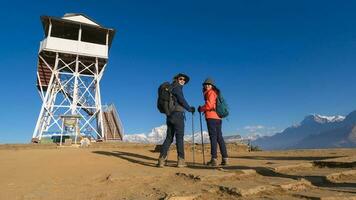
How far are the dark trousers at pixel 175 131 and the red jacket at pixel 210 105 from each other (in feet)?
2.09

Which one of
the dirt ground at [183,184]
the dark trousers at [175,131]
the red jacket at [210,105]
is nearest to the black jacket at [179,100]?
the dark trousers at [175,131]

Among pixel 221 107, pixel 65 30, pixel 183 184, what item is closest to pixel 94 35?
pixel 65 30

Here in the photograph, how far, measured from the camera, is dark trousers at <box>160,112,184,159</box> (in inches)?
306

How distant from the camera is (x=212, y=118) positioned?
821 centimetres

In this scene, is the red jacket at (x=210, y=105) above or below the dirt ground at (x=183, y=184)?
above

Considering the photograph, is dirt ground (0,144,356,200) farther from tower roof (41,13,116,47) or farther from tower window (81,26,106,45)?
tower window (81,26,106,45)

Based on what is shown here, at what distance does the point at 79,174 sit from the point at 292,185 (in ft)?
13.1

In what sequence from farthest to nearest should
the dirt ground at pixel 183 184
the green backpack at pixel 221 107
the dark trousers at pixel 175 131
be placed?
the green backpack at pixel 221 107, the dark trousers at pixel 175 131, the dirt ground at pixel 183 184

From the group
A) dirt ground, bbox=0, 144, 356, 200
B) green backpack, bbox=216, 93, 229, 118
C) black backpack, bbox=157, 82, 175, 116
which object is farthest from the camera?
green backpack, bbox=216, 93, 229, 118

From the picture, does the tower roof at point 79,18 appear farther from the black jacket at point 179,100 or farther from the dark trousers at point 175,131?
the dark trousers at point 175,131

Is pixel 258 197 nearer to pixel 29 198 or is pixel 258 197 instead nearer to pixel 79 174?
pixel 29 198

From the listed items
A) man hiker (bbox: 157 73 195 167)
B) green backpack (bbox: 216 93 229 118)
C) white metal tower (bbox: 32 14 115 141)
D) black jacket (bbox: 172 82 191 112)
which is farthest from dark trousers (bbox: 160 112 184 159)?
white metal tower (bbox: 32 14 115 141)

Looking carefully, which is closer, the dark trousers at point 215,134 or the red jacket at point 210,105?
the dark trousers at point 215,134

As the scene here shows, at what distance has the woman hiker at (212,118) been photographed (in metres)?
8.00
